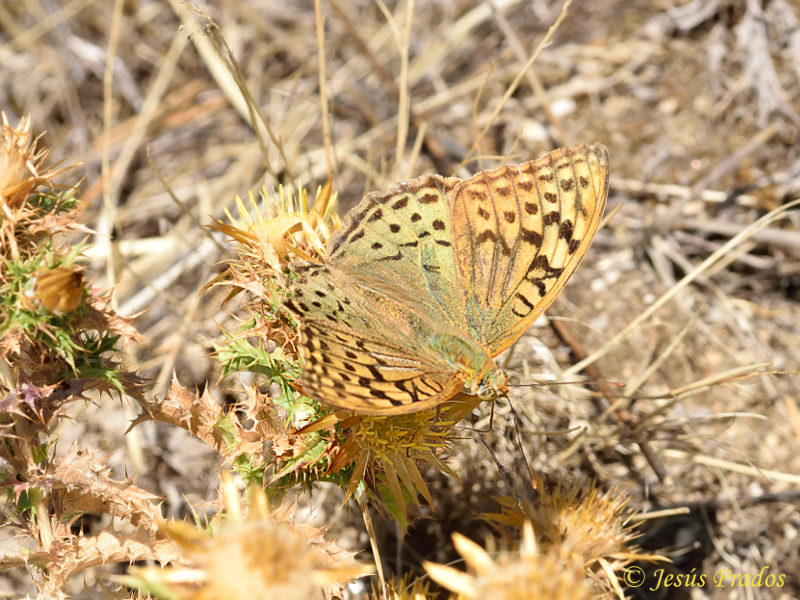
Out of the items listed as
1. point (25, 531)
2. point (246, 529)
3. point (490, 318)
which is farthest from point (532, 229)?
point (25, 531)

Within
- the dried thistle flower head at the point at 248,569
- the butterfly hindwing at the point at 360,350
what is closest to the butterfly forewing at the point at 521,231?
the butterfly hindwing at the point at 360,350

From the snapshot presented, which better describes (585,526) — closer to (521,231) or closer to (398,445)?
(398,445)

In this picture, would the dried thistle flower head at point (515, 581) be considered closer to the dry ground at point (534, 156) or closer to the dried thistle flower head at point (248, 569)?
the dried thistle flower head at point (248, 569)

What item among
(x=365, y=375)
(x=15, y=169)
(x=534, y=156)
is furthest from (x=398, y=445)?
(x=534, y=156)

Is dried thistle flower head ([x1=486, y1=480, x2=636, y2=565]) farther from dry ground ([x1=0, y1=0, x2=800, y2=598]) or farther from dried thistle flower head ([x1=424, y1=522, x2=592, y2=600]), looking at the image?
dried thistle flower head ([x1=424, y1=522, x2=592, y2=600])

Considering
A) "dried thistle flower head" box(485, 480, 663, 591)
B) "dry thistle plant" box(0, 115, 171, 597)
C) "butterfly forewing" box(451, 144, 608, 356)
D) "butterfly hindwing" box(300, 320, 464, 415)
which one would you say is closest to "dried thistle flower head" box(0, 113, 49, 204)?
"dry thistle plant" box(0, 115, 171, 597)

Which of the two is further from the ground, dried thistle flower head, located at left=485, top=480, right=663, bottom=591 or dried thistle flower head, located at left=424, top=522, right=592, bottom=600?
dried thistle flower head, located at left=424, top=522, right=592, bottom=600

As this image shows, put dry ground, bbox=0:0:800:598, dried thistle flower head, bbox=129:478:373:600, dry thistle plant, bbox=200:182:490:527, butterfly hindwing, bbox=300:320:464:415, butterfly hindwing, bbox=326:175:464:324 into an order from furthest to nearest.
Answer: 1. dry ground, bbox=0:0:800:598
2. butterfly hindwing, bbox=326:175:464:324
3. dry thistle plant, bbox=200:182:490:527
4. butterfly hindwing, bbox=300:320:464:415
5. dried thistle flower head, bbox=129:478:373:600
